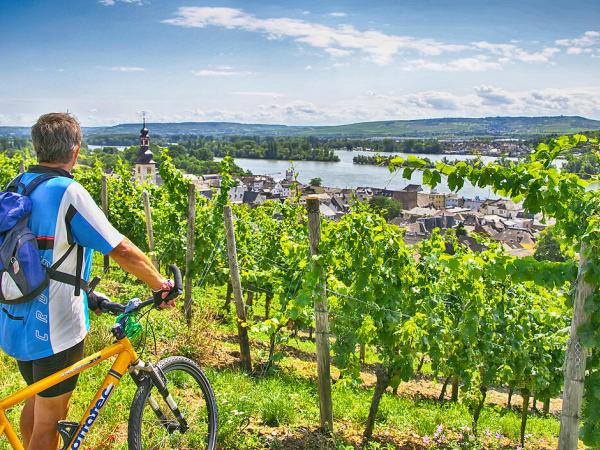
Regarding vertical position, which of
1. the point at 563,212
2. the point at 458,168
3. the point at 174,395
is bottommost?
the point at 174,395

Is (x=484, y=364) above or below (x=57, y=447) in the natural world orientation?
below

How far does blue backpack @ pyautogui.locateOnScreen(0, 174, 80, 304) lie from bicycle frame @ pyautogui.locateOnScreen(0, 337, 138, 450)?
41cm

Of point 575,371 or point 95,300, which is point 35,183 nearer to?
point 95,300

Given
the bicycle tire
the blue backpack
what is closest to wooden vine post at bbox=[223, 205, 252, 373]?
the bicycle tire

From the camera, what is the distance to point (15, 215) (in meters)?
2.30

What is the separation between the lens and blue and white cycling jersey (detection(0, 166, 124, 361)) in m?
2.38

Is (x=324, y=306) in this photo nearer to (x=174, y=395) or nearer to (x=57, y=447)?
(x=174, y=395)

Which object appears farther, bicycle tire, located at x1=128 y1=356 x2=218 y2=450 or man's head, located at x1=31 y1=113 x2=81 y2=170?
bicycle tire, located at x1=128 y1=356 x2=218 y2=450

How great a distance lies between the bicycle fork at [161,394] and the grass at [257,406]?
0.57m

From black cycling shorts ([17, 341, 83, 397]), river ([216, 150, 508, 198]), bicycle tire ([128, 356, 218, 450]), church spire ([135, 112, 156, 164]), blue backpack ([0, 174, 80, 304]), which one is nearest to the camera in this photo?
blue backpack ([0, 174, 80, 304])

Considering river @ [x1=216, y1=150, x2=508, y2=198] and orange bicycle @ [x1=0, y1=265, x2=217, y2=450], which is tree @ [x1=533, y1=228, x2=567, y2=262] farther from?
river @ [x1=216, y1=150, x2=508, y2=198]

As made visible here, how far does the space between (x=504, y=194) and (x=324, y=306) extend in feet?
5.40

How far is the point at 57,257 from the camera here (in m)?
2.42

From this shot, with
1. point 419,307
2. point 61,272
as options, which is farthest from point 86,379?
point 419,307
